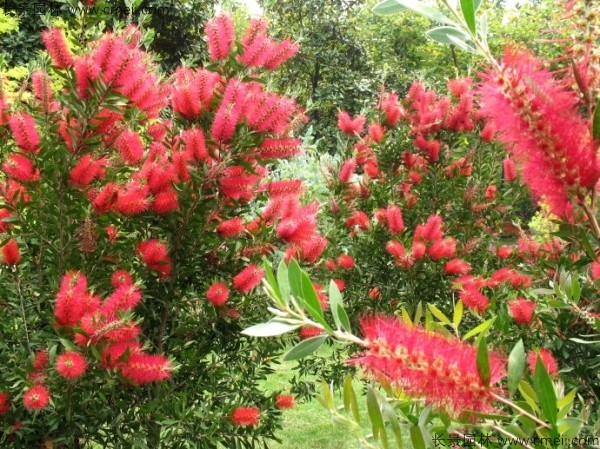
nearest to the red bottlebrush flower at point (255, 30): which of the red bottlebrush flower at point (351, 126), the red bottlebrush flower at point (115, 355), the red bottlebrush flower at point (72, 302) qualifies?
→ the red bottlebrush flower at point (72, 302)

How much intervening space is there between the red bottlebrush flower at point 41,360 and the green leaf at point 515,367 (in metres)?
1.57

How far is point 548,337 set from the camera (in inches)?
81.6

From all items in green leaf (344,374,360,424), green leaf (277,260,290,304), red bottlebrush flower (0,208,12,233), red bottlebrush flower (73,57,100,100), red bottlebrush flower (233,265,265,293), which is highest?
red bottlebrush flower (73,57,100,100)

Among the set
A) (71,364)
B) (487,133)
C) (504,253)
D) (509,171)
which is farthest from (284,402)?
(509,171)

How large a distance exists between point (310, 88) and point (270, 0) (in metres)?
10.9

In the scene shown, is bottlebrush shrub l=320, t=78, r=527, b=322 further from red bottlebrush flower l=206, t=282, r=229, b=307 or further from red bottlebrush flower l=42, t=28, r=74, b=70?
red bottlebrush flower l=42, t=28, r=74, b=70

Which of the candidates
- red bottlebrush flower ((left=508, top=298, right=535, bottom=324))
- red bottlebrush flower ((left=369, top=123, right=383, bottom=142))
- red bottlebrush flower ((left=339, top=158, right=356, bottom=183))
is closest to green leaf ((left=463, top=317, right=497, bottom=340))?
red bottlebrush flower ((left=508, top=298, right=535, bottom=324))

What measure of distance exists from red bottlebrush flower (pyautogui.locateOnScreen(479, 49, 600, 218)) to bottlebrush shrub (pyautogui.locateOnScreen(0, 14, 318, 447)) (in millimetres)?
1276

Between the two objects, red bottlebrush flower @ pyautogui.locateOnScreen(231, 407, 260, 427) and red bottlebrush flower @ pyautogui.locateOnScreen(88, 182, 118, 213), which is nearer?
red bottlebrush flower @ pyautogui.locateOnScreen(88, 182, 118, 213)

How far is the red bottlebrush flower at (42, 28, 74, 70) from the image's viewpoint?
1.80 m

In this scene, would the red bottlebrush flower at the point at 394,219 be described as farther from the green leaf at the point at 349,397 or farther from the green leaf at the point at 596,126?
the green leaf at the point at 596,126

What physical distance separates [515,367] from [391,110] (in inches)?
127

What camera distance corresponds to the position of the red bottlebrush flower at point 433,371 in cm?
62

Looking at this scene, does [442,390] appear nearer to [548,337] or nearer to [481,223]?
[548,337]
